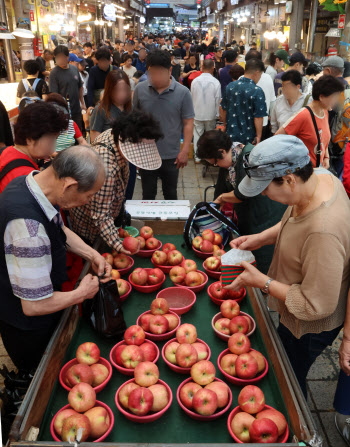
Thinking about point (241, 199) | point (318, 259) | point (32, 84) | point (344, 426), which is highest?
point (32, 84)

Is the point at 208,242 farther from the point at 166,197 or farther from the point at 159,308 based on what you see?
the point at 166,197

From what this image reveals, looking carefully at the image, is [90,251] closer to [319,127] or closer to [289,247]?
[289,247]

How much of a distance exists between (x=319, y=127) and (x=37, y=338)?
3428 mm

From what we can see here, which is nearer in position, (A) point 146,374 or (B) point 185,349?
(A) point 146,374

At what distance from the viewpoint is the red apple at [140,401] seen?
1683mm

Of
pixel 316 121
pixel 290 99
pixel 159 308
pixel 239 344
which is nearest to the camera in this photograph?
pixel 239 344

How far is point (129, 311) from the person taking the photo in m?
2.51

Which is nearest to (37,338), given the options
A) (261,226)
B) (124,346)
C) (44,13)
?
(124,346)

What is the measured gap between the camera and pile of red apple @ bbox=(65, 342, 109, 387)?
1.84 metres

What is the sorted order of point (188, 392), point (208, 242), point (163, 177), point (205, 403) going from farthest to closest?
point (163, 177), point (208, 242), point (188, 392), point (205, 403)

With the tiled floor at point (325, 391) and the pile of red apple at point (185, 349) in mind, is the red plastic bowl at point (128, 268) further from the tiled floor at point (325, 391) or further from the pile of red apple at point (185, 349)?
the tiled floor at point (325, 391)

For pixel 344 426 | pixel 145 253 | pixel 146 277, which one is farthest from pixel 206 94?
pixel 344 426

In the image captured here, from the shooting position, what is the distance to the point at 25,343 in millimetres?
2221

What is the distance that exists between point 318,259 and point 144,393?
1.02 m
